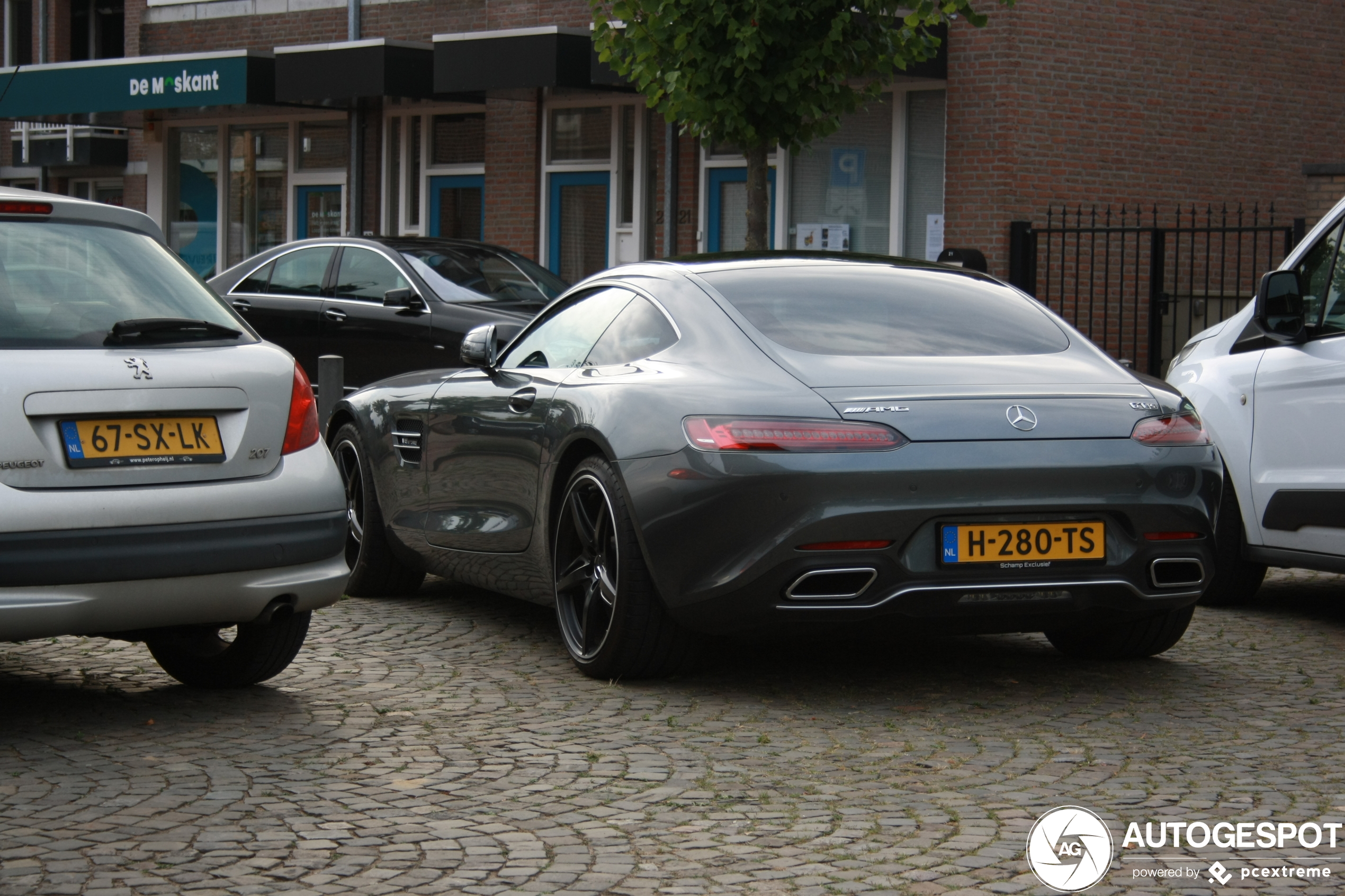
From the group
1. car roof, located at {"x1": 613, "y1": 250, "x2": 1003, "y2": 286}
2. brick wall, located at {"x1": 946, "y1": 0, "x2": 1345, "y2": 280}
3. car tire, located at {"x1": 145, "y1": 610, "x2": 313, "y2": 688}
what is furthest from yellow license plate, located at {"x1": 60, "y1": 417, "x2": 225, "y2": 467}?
brick wall, located at {"x1": 946, "y1": 0, "x2": 1345, "y2": 280}

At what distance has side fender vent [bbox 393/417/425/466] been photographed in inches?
291

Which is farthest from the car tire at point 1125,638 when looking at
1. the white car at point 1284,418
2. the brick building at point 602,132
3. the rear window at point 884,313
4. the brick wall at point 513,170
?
the brick wall at point 513,170

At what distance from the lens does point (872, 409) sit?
5.44 m

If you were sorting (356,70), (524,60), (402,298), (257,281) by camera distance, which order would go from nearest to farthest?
1. (402,298)
2. (257,281)
3. (524,60)
4. (356,70)

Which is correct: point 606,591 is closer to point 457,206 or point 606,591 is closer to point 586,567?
point 586,567

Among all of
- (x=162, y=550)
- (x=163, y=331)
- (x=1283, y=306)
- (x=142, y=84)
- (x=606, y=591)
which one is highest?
(x=142, y=84)

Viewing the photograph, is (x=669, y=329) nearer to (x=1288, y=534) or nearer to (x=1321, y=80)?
(x=1288, y=534)

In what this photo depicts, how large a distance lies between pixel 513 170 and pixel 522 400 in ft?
50.8

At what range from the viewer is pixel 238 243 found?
25.4 m

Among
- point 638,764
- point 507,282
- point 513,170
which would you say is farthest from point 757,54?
point 513,170

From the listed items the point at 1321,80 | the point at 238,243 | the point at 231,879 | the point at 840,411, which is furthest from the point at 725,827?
the point at 238,243

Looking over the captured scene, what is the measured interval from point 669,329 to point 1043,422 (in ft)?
4.38

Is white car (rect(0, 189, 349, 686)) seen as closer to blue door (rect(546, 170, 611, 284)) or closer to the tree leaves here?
the tree leaves

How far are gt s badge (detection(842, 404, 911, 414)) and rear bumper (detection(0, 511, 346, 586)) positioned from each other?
163 cm
